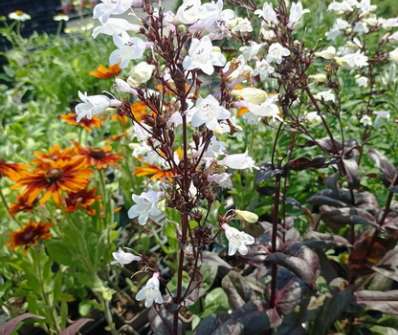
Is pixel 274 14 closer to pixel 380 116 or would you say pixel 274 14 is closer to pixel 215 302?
pixel 380 116

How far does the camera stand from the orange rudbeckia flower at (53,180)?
5.54 feet

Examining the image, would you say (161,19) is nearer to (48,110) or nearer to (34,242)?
(34,242)

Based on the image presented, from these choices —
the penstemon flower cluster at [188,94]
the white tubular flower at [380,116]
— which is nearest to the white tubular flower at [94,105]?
the penstemon flower cluster at [188,94]

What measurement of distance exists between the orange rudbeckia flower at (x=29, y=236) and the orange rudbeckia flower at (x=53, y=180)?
→ 4.1 inches

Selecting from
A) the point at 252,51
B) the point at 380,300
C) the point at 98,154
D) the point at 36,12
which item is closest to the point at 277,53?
the point at 252,51

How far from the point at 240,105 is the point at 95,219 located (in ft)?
3.68

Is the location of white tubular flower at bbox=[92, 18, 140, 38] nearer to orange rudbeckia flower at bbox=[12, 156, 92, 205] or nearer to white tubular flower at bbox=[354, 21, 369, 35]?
orange rudbeckia flower at bbox=[12, 156, 92, 205]

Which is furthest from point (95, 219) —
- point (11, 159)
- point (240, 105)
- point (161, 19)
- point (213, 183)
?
point (161, 19)

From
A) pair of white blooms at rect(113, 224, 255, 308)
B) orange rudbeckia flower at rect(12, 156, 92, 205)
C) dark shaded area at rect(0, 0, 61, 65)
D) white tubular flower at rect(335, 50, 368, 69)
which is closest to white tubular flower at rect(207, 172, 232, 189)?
pair of white blooms at rect(113, 224, 255, 308)

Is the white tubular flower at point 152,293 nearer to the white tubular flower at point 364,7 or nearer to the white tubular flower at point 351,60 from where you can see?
the white tubular flower at point 351,60

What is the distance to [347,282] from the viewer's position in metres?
1.72

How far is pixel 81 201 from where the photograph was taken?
1.86 m

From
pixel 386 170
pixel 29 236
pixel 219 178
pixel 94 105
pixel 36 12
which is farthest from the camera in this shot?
pixel 36 12

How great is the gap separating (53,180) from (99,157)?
0.29 metres
